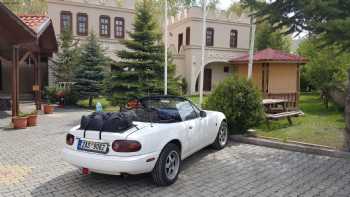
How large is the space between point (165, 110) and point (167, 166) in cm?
128

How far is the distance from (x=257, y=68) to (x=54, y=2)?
597 inches

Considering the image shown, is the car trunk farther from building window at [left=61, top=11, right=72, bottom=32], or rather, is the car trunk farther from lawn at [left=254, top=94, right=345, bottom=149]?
building window at [left=61, top=11, right=72, bottom=32]

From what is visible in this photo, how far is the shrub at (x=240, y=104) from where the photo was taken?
8445 millimetres

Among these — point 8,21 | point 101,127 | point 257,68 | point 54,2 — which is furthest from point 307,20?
point 54,2

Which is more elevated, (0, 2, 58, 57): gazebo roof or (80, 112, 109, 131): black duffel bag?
(0, 2, 58, 57): gazebo roof

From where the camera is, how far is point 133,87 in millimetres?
13320

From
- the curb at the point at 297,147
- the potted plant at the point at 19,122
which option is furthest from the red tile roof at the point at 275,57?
the potted plant at the point at 19,122

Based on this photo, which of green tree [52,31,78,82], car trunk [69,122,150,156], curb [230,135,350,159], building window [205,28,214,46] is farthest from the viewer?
building window [205,28,214,46]

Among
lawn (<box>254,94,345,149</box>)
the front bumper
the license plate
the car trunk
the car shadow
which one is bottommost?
the car shadow

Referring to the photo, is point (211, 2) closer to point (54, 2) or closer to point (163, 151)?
point (54, 2)

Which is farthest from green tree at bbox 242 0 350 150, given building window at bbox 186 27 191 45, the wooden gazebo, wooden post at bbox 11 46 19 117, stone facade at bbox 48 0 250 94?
building window at bbox 186 27 191 45

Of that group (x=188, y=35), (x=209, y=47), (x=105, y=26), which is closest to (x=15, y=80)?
(x=105, y=26)

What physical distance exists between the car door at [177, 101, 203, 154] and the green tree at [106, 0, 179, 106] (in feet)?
22.7

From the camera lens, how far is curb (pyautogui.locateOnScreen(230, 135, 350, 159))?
6.76m
